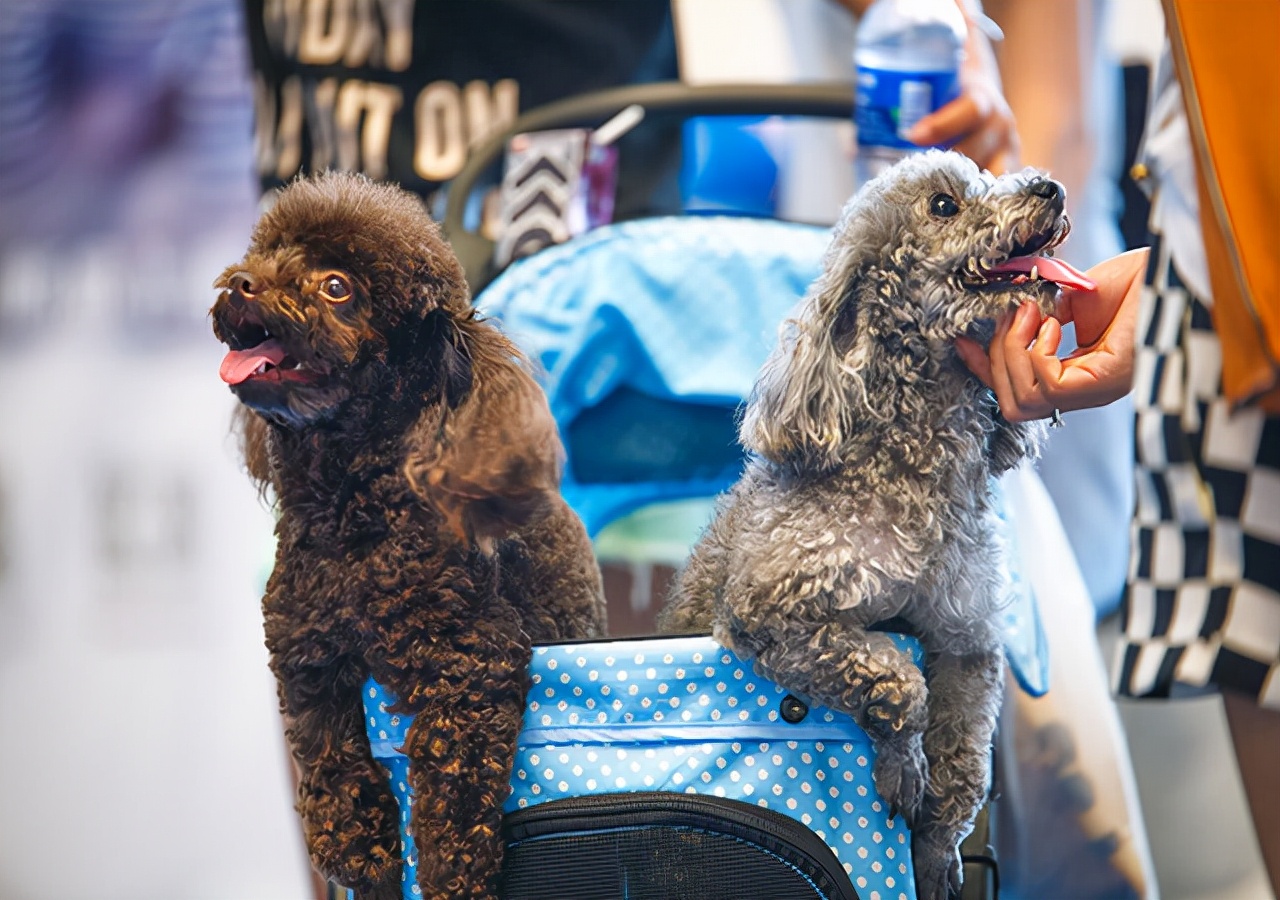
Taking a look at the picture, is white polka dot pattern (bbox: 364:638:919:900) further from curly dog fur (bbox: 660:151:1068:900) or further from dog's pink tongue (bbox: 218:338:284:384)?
dog's pink tongue (bbox: 218:338:284:384)

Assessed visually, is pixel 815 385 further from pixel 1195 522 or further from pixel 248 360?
pixel 248 360

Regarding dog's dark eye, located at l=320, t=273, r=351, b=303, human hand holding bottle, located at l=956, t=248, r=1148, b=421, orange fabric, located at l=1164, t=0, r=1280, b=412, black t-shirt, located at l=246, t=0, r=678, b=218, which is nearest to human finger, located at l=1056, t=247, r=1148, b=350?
human hand holding bottle, located at l=956, t=248, r=1148, b=421

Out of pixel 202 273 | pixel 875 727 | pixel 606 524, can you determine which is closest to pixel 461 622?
pixel 875 727

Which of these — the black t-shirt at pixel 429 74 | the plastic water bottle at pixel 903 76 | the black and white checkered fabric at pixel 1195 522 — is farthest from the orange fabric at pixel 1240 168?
the black t-shirt at pixel 429 74

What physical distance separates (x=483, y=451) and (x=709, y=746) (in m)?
0.29

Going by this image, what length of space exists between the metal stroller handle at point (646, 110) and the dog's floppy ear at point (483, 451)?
1.64 ft

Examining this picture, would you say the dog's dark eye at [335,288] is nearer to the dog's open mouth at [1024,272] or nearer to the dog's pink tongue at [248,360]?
the dog's pink tongue at [248,360]

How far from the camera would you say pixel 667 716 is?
90cm

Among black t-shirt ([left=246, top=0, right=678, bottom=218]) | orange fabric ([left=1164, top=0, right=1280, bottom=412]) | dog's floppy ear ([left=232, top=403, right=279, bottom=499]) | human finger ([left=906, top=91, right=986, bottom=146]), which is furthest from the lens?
black t-shirt ([left=246, top=0, right=678, bottom=218])

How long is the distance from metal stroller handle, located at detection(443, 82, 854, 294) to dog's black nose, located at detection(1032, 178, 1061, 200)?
0.60 meters

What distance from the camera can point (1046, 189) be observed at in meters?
0.88

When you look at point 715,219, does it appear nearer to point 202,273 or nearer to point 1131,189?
point 1131,189

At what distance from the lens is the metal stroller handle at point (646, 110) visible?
55.2 inches

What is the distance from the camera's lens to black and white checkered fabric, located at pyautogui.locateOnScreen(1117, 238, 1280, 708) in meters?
0.81
